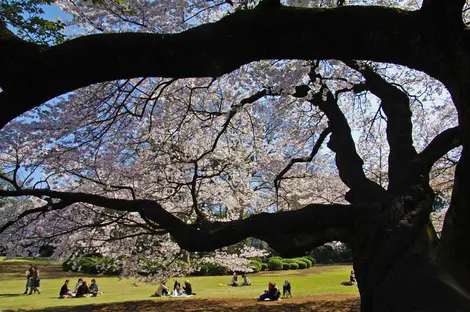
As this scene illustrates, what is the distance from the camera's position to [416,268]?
4051 mm

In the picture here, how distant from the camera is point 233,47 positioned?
118 inches

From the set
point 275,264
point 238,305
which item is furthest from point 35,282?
point 275,264

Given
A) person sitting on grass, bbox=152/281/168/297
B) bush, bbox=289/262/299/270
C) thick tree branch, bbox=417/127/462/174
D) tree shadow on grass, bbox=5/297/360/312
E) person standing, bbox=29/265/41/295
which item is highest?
thick tree branch, bbox=417/127/462/174

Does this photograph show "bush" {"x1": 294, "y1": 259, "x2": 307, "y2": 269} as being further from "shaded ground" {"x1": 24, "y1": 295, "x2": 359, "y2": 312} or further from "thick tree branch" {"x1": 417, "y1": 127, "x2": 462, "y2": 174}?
"thick tree branch" {"x1": 417, "y1": 127, "x2": 462, "y2": 174}

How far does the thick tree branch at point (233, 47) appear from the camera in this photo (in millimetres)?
2799

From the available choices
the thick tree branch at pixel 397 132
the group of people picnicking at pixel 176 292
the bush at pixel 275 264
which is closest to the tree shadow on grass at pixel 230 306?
the group of people picnicking at pixel 176 292

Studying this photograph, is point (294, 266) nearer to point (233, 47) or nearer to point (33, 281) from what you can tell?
point (33, 281)

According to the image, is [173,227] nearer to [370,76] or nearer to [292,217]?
[292,217]

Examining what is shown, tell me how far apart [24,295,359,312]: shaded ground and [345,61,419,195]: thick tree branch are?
661 cm

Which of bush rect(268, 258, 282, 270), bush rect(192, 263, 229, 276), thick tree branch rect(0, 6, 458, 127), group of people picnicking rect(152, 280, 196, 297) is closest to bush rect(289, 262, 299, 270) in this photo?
bush rect(268, 258, 282, 270)

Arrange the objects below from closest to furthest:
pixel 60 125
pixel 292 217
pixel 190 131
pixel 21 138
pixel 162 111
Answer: pixel 292 217 → pixel 60 125 → pixel 21 138 → pixel 162 111 → pixel 190 131

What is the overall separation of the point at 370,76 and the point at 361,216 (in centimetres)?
280

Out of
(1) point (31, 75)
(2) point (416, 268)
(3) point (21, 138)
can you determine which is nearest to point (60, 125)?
(3) point (21, 138)

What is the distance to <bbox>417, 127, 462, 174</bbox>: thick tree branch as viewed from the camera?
5168 millimetres
